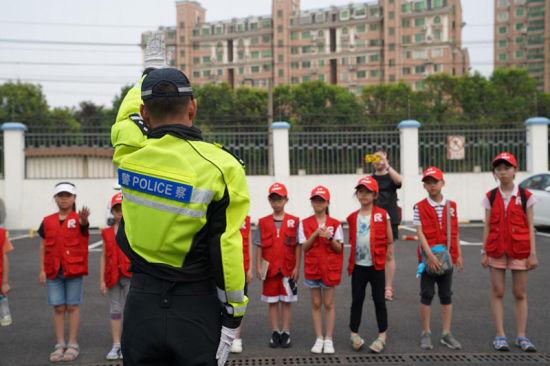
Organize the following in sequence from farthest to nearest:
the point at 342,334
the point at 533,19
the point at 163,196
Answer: the point at 533,19, the point at 342,334, the point at 163,196

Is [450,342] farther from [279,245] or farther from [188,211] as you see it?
[188,211]

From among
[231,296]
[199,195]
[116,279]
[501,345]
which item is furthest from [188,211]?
[501,345]

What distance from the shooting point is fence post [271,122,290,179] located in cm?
1662

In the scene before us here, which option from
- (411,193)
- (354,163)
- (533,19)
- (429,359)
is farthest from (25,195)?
(533,19)

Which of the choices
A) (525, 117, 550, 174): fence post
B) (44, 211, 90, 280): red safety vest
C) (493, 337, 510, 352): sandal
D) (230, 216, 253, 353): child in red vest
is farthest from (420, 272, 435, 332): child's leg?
(525, 117, 550, 174): fence post

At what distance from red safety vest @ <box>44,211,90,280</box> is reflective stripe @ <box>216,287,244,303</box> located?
3.37m

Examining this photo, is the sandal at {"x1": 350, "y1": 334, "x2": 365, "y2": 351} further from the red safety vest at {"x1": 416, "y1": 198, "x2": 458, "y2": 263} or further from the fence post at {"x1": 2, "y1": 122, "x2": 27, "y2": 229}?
the fence post at {"x1": 2, "y1": 122, "x2": 27, "y2": 229}

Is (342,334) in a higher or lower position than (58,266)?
lower

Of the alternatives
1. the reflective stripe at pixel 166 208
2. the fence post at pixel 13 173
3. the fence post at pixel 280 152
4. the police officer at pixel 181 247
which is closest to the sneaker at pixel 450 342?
the police officer at pixel 181 247

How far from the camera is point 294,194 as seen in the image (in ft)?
54.8

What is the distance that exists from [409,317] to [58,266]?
395cm

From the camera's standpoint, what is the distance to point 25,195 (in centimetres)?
1602

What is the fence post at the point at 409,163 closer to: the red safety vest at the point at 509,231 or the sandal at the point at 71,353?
the red safety vest at the point at 509,231

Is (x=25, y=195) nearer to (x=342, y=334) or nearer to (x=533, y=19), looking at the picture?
(x=342, y=334)
